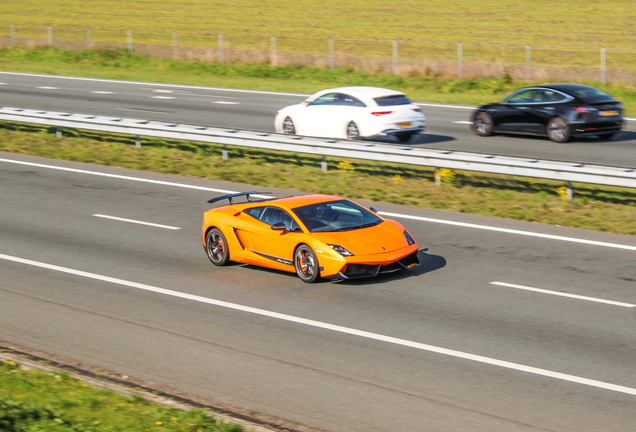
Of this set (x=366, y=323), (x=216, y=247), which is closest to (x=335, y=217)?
(x=216, y=247)

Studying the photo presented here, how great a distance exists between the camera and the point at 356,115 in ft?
75.5

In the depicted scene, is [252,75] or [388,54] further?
[388,54]

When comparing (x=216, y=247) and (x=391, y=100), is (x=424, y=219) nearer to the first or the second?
(x=216, y=247)

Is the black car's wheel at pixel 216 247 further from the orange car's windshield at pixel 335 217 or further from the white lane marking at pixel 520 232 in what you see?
the white lane marking at pixel 520 232

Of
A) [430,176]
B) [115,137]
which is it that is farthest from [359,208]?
[115,137]

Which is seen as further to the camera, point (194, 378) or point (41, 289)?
point (41, 289)

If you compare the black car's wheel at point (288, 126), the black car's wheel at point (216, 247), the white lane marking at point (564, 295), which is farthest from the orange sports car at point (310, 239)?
the black car's wheel at point (288, 126)

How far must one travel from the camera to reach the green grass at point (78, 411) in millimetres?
7039

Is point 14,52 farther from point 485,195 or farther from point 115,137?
point 485,195

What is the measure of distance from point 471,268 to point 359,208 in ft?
6.33

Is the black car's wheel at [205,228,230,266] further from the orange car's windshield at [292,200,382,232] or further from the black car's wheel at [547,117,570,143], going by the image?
the black car's wheel at [547,117,570,143]

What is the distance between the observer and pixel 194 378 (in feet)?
29.1

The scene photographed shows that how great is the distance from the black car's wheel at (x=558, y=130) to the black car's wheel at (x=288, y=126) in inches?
280

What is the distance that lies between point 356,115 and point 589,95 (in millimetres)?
6345
